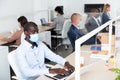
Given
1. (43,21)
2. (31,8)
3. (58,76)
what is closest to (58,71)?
(58,76)

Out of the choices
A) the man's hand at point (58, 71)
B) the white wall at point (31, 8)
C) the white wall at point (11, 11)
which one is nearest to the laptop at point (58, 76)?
the man's hand at point (58, 71)

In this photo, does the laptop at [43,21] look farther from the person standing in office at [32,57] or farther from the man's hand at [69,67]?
the man's hand at [69,67]

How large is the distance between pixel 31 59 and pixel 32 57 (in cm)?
2

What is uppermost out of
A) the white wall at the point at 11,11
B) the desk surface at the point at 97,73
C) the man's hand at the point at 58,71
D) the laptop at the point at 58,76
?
the white wall at the point at 11,11

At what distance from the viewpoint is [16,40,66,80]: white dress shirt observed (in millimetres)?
2160

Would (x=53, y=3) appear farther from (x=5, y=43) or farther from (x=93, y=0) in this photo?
(x=5, y=43)

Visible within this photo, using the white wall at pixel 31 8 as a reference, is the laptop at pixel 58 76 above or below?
below

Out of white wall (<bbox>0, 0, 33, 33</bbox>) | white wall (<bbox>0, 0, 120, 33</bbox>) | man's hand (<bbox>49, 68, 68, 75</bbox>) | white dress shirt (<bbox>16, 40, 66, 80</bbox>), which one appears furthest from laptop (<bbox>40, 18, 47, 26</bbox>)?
man's hand (<bbox>49, 68, 68, 75</bbox>)

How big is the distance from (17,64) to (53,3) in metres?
4.84

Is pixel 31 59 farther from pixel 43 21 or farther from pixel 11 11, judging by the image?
pixel 43 21

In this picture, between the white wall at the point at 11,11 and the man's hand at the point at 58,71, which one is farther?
the white wall at the point at 11,11

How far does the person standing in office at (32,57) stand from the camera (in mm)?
2158

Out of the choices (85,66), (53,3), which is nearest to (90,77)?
(85,66)

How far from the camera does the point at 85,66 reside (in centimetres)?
232
